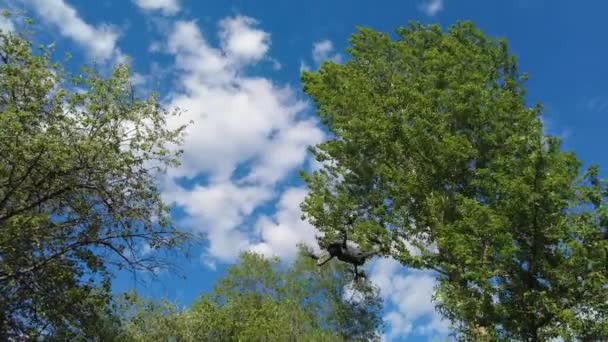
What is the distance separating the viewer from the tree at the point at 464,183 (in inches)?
780

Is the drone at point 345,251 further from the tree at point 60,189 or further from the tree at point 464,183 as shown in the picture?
the tree at point 60,189

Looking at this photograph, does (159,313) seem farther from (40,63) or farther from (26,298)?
(40,63)

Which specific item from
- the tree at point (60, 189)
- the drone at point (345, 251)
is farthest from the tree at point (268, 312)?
the tree at point (60, 189)

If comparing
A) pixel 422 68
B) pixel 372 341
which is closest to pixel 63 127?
pixel 422 68

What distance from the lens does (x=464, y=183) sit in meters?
25.8

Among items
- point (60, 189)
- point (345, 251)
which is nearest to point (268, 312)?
point (345, 251)

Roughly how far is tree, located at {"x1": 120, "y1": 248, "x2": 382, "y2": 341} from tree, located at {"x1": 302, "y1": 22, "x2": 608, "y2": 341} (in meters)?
7.55

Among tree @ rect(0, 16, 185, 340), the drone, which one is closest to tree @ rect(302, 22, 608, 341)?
the drone

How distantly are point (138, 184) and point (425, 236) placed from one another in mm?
14387

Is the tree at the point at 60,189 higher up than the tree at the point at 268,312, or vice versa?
the tree at the point at 268,312

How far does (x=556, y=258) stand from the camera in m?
20.1

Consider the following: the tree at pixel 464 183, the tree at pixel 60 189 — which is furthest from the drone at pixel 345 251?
the tree at pixel 60 189

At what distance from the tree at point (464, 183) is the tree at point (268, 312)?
7.55 m

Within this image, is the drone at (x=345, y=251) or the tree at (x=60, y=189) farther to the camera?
the drone at (x=345, y=251)
